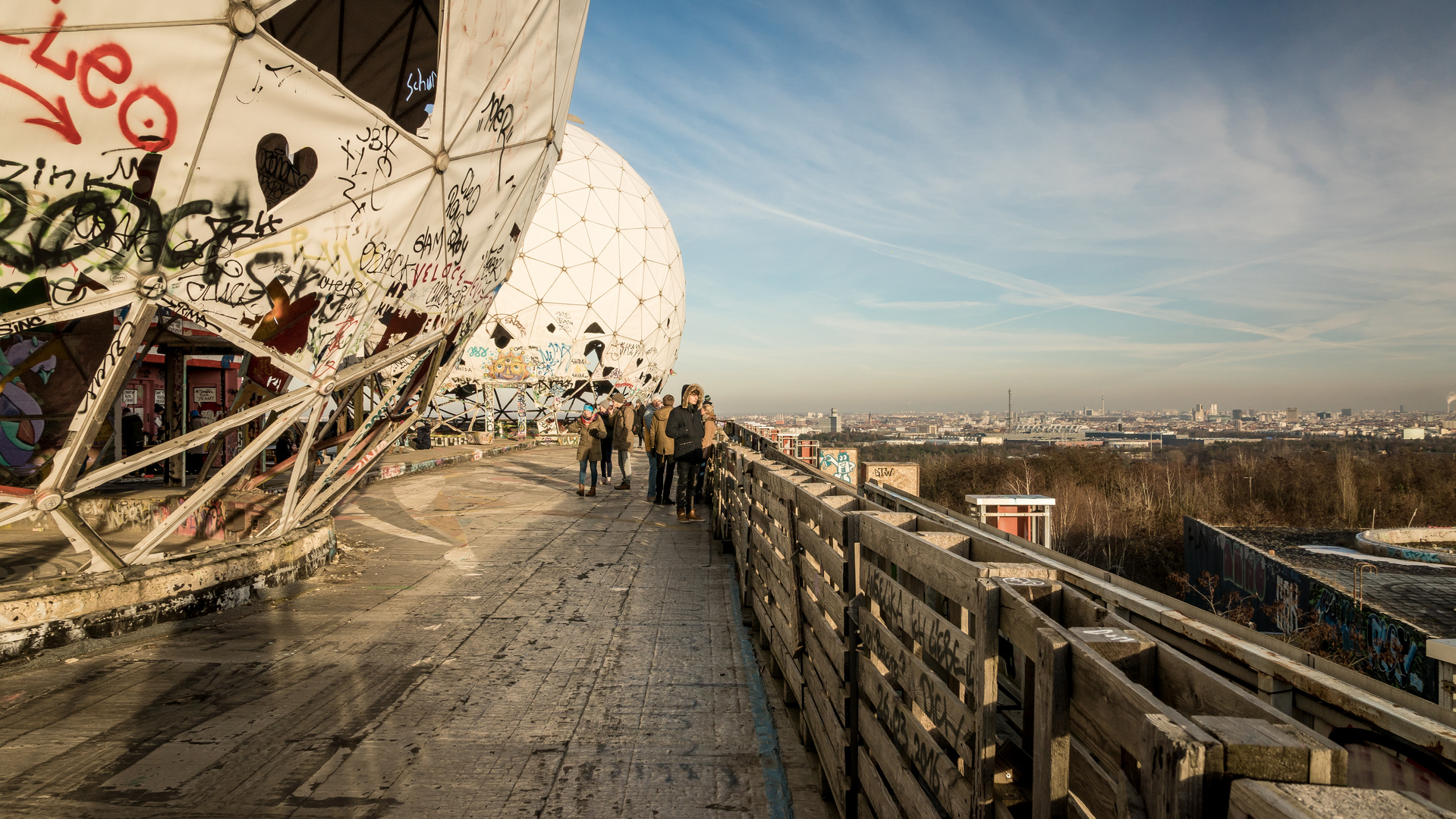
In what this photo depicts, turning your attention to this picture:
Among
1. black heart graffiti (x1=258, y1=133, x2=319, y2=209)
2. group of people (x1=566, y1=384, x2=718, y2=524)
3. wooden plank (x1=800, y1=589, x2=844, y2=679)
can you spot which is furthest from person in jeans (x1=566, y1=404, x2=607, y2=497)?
wooden plank (x1=800, y1=589, x2=844, y2=679)

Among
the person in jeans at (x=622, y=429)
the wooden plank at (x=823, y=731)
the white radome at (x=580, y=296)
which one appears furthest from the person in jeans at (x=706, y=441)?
the white radome at (x=580, y=296)

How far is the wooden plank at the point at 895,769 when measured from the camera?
7.32 feet

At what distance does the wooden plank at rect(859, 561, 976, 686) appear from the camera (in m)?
2.08

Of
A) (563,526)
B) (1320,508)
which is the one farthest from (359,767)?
(1320,508)

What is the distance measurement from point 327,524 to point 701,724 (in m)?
5.51

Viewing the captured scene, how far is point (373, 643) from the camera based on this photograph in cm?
548

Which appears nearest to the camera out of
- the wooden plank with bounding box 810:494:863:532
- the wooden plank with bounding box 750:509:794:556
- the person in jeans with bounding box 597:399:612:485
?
the wooden plank with bounding box 810:494:863:532

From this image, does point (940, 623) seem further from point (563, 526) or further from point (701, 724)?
point (563, 526)

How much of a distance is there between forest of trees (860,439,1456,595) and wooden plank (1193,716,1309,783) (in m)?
39.4

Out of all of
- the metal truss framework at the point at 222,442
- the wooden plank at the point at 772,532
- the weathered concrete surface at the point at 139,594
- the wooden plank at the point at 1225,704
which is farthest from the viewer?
the metal truss framework at the point at 222,442

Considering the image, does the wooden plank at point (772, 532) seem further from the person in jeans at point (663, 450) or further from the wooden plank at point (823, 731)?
the person in jeans at point (663, 450)

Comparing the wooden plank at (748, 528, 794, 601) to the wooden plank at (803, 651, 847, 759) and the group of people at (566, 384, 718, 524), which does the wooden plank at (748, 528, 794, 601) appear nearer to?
→ the wooden plank at (803, 651, 847, 759)

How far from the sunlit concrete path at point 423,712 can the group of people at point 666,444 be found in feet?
12.2

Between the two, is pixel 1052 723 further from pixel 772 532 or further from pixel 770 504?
pixel 770 504
